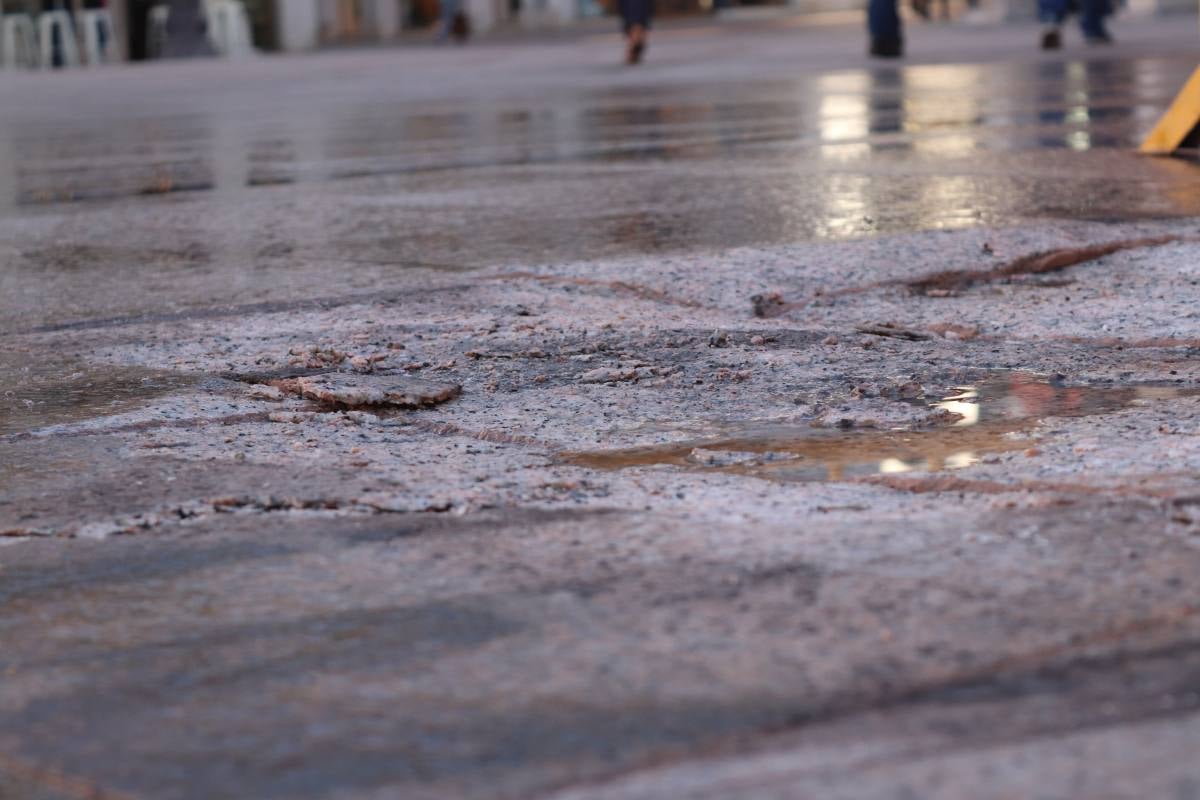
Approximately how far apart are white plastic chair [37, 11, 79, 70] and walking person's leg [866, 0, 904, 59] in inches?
719

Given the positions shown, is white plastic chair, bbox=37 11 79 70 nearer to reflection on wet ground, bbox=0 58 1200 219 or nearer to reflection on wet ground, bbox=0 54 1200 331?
reflection on wet ground, bbox=0 58 1200 219

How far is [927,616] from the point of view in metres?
1.67

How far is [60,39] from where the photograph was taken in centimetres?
3061

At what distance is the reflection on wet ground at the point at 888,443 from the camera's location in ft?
7.59

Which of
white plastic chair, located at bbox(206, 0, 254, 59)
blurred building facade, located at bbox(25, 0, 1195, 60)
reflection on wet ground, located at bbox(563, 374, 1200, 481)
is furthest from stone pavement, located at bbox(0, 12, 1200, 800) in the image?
white plastic chair, located at bbox(206, 0, 254, 59)

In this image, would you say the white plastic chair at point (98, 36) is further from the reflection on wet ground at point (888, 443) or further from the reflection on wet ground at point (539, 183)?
the reflection on wet ground at point (888, 443)

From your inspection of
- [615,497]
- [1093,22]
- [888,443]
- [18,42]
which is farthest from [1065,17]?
[18,42]

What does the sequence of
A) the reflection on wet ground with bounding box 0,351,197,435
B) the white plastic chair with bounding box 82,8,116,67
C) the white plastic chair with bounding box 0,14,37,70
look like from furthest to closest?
the white plastic chair with bounding box 0,14,37,70 < the white plastic chair with bounding box 82,8,116,67 < the reflection on wet ground with bounding box 0,351,197,435

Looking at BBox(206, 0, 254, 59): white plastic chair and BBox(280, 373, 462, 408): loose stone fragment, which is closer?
BBox(280, 373, 462, 408): loose stone fragment

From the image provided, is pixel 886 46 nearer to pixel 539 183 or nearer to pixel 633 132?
pixel 633 132

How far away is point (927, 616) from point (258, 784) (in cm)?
67

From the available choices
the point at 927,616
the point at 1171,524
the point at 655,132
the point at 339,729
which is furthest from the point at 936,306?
the point at 655,132

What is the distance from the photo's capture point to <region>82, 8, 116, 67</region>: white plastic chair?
30047 millimetres

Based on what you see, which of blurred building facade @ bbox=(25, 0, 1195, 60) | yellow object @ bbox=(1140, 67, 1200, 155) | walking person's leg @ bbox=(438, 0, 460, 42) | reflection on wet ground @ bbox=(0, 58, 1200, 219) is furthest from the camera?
blurred building facade @ bbox=(25, 0, 1195, 60)
